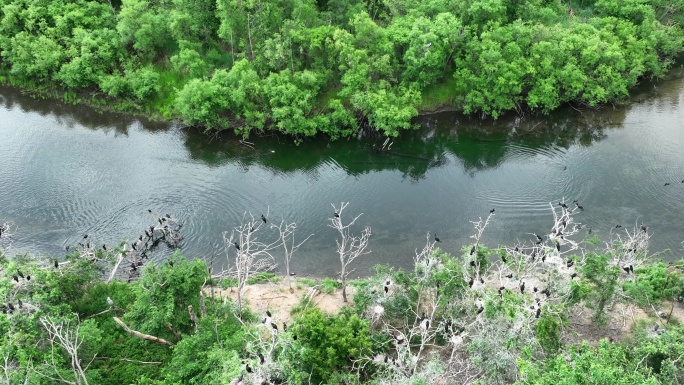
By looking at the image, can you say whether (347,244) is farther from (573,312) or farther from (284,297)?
(573,312)

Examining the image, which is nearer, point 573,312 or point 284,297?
point 573,312

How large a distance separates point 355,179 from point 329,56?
30.9ft

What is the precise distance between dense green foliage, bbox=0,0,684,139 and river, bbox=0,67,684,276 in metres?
1.90

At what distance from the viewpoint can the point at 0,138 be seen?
1473 inches

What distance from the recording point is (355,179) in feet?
113

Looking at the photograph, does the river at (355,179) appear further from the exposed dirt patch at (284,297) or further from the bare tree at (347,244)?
the exposed dirt patch at (284,297)

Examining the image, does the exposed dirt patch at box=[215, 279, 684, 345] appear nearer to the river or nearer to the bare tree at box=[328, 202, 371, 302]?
the bare tree at box=[328, 202, 371, 302]

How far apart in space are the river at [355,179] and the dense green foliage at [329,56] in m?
1.90

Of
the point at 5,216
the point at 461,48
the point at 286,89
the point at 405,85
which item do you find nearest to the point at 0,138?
the point at 5,216

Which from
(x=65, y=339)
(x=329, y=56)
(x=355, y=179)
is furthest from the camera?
(x=329, y=56)

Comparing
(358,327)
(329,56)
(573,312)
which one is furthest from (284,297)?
(329,56)

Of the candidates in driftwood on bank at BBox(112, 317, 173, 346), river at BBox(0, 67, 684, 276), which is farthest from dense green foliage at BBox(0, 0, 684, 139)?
driftwood on bank at BBox(112, 317, 173, 346)

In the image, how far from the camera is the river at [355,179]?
30.3 m

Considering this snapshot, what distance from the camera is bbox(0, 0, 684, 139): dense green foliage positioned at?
1377 inches
